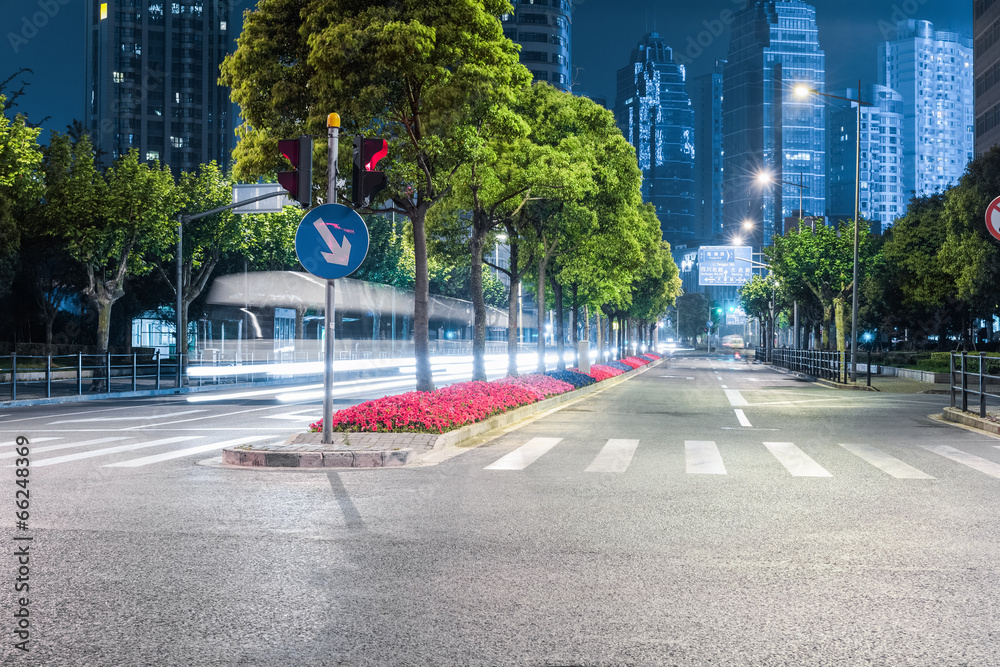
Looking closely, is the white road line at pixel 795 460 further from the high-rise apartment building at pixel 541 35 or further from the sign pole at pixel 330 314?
the high-rise apartment building at pixel 541 35

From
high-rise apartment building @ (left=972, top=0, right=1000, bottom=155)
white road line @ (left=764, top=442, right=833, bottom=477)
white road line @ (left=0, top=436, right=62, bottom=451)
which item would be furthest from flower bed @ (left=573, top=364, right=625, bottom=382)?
high-rise apartment building @ (left=972, top=0, right=1000, bottom=155)

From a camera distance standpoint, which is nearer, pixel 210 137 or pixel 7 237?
pixel 7 237

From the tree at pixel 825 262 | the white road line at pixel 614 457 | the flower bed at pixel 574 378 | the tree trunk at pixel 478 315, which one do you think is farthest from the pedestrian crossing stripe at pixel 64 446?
the tree at pixel 825 262

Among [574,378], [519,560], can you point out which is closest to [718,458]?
[519,560]

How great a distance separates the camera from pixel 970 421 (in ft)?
55.7

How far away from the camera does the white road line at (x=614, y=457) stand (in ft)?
35.8

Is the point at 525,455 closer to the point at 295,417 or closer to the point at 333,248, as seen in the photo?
the point at 333,248

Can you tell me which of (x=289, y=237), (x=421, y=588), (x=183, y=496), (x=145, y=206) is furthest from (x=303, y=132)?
(x=289, y=237)

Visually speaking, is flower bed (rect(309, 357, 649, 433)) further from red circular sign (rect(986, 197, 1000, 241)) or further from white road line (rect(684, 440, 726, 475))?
red circular sign (rect(986, 197, 1000, 241))

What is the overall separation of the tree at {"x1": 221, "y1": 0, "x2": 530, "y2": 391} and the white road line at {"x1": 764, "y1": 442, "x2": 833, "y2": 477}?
21.0 ft

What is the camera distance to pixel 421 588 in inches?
215

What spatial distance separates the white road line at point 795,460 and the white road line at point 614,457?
192 cm

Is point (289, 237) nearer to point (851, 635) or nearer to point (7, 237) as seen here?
point (7, 237)

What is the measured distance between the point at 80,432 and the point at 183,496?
26.5 feet
